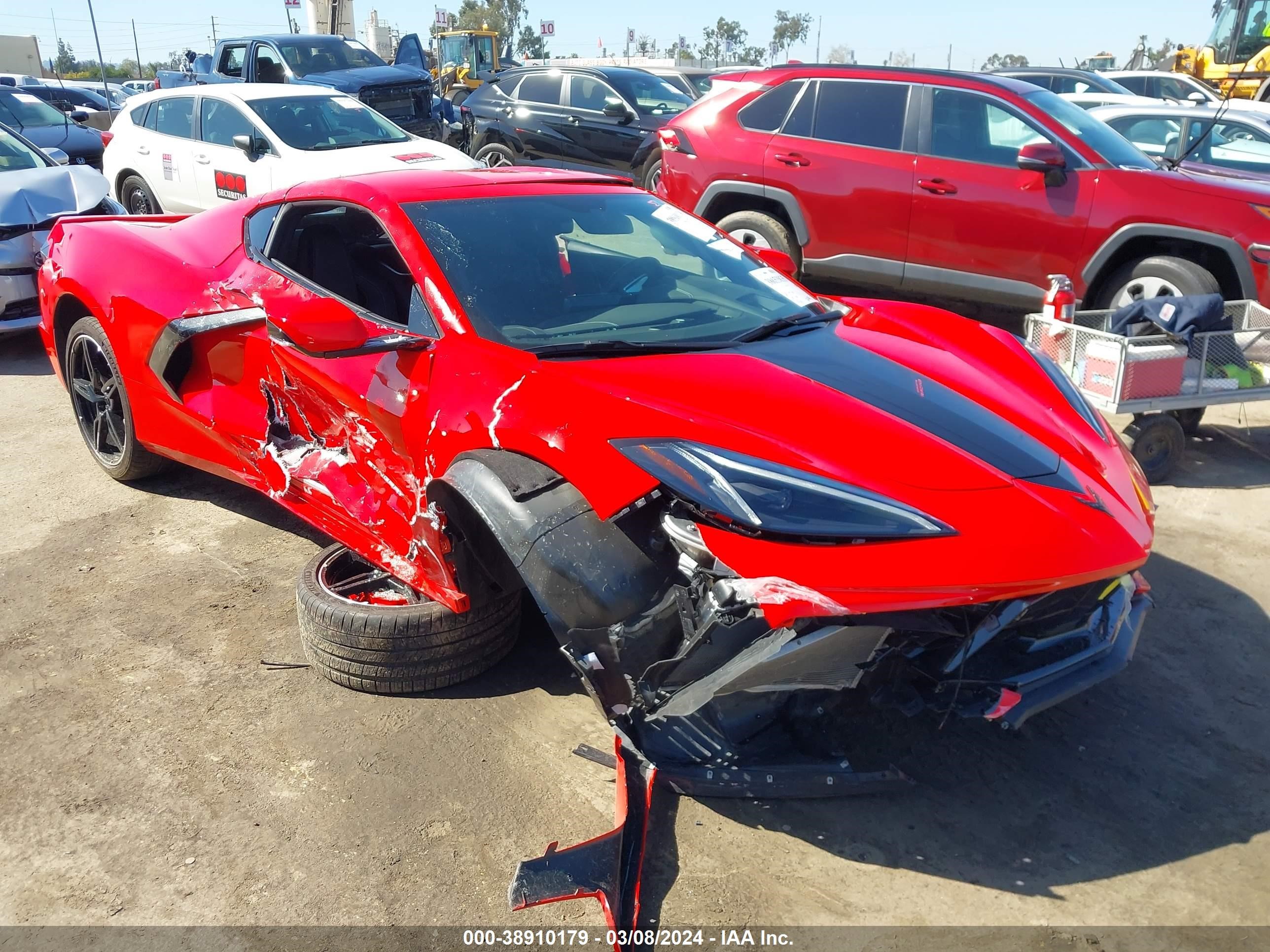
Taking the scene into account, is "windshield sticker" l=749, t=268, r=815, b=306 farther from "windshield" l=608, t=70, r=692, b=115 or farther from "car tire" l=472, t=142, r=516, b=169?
"car tire" l=472, t=142, r=516, b=169

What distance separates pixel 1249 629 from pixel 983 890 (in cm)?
186

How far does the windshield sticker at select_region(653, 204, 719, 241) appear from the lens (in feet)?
12.9

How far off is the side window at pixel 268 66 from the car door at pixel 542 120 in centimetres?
374

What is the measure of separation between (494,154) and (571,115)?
1219 mm

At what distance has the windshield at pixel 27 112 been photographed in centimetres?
1266

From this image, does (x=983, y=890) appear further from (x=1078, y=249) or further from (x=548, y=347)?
(x=1078, y=249)

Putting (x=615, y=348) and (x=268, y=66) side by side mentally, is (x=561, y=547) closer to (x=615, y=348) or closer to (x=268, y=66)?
(x=615, y=348)

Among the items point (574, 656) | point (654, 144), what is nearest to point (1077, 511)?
point (574, 656)

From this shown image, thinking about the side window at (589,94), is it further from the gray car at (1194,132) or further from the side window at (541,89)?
the gray car at (1194,132)

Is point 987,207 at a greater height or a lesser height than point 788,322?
lesser

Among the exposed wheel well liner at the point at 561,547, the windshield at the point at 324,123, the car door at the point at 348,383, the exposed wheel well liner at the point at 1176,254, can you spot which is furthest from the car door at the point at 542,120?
the exposed wheel well liner at the point at 561,547

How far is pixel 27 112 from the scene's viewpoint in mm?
13086

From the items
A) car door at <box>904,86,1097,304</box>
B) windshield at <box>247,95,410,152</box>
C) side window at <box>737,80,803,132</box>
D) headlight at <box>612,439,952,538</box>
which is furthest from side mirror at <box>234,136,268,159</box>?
headlight at <box>612,439,952,538</box>

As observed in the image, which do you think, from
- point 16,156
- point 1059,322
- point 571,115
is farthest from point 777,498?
point 571,115
